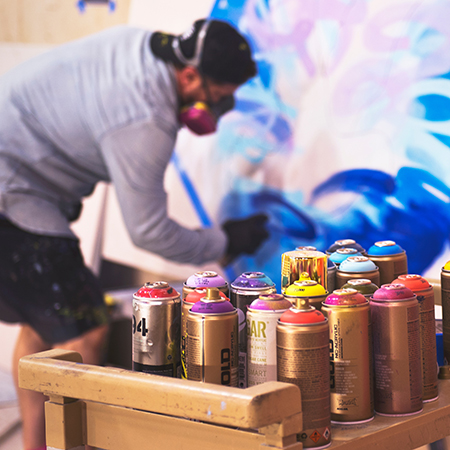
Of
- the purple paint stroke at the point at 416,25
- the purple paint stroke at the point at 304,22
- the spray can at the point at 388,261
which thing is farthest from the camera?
the purple paint stroke at the point at 304,22

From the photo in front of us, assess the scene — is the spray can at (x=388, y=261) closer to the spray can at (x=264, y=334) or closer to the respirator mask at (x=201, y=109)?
the spray can at (x=264, y=334)

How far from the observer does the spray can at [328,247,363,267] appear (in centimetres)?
110

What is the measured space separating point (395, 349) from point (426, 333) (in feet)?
0.40

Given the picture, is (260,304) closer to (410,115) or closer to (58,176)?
(410,115)

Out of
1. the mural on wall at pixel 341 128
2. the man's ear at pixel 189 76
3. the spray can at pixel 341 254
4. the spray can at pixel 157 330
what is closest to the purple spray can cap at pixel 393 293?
the spray can at pixel 341 254

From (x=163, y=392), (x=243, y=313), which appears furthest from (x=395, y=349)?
(x=163, y=392)

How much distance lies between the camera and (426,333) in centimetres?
97

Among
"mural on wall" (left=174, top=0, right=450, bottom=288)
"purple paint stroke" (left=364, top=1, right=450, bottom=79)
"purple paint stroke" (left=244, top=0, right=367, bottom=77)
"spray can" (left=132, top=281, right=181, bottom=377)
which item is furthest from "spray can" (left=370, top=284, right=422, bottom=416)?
"purple paint stroke" (left=244, top=0, right=367, bottom=77)

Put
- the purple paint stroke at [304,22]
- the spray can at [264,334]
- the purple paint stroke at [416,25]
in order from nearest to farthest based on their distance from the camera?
the spray can at [264,334] → the purple paint stroke at [416,25] → the purple paint stroke at [304,22]

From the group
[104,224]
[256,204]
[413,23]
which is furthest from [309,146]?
[104,224]

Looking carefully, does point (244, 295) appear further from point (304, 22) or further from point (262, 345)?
point (304, 22)

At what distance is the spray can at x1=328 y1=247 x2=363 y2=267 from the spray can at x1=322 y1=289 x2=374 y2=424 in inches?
9.8

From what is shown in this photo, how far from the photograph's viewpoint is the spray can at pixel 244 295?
0.88m

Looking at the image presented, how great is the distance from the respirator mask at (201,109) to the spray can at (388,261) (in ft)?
5.00
